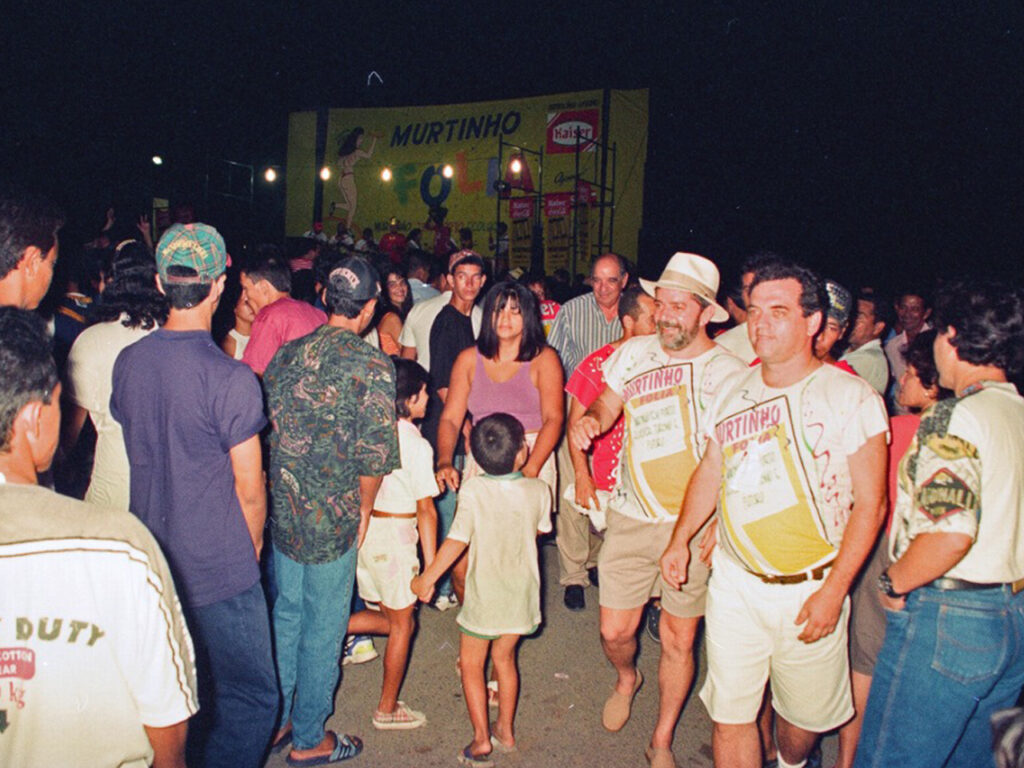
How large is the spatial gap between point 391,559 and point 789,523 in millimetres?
1939

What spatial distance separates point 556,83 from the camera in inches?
669

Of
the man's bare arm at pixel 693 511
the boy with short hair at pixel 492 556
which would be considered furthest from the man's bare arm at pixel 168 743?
the man's bare arm at pixel 693 511

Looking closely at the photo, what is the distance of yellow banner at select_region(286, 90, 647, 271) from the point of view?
564 inches

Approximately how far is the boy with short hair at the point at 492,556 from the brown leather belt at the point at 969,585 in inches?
66.0

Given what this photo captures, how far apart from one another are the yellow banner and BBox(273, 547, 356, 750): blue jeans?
1156 centimetres

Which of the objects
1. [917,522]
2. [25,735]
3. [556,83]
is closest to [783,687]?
[917,522]

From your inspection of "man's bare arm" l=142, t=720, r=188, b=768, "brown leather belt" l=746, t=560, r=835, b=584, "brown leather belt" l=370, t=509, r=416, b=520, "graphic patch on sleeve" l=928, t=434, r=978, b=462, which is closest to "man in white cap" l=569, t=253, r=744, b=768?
"brown leather belt" l=746, t=560, r=835, b=584

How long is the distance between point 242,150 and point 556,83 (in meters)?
8.98

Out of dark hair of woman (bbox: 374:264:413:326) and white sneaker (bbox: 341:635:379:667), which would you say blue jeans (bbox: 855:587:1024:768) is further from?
dark hair of woman (bbox: 374:264:413:326)

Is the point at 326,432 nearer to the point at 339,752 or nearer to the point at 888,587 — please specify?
the point at 339,752

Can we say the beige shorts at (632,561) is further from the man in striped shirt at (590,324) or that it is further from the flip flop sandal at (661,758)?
the man in striped shirt at (590,324)

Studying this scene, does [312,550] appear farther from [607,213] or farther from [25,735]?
[607,213]

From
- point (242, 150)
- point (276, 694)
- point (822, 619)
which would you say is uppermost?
point (242, 150)

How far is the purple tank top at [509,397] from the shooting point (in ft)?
14.2
